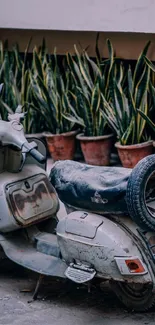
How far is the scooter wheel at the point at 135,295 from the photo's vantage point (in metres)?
5.05

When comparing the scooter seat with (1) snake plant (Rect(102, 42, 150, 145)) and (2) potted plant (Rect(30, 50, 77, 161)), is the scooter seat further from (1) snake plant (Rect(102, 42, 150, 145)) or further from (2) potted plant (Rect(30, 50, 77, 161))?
(2) potted plant (Rect(30, 50, 77, 161))

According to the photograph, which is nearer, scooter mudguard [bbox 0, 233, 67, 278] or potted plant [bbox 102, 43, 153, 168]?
scooter mudguard [bbox 0, 233, 67, 278]

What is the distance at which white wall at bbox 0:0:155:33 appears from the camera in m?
7.40

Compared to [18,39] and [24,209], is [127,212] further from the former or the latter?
[18,39]

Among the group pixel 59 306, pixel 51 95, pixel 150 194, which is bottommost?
pixel 59 306

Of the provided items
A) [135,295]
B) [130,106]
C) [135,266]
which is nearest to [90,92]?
[130,106]

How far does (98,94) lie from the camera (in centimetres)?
761

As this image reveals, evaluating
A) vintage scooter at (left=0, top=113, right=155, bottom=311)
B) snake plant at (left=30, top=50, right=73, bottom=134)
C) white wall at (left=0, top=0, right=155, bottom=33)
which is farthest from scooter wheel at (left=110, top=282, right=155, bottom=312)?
snake plant at (left=30, top=50, right=73, bottom=134)

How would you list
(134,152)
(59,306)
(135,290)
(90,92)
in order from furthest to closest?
(90,92), (134,152), (59,306), (135,290)

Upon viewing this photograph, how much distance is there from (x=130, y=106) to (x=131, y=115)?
8 centimetres

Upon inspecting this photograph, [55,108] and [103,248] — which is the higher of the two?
[55,108]

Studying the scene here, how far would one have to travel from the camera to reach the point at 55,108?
7887mm

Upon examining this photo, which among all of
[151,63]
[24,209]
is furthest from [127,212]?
[151,63]

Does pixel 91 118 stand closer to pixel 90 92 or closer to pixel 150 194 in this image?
pixel 90 92
